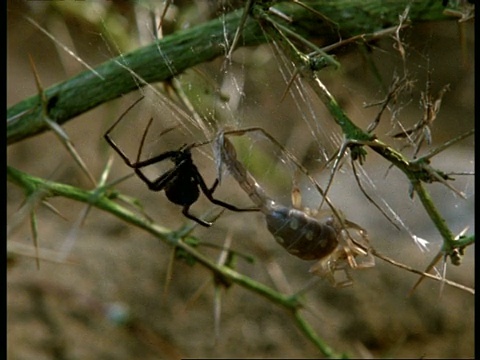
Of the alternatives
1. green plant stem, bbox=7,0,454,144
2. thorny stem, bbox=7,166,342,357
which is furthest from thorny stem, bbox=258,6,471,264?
thorny stem, bbox=7,166,342,357

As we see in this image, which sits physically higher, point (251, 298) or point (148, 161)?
point (251, 298)

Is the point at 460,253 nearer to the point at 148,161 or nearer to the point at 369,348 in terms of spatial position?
the point at 148,161

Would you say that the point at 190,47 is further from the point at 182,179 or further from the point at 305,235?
the point at 305,235

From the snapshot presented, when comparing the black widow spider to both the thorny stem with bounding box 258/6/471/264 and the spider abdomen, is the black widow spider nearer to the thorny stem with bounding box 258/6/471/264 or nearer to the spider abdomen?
the spider abdomen

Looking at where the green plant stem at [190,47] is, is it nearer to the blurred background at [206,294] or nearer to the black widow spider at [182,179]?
the black widow spider at [182,179]

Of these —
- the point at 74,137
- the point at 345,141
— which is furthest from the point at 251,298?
the point at 345,141

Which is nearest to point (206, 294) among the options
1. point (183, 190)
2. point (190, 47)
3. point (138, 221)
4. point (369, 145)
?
point (138, 221)

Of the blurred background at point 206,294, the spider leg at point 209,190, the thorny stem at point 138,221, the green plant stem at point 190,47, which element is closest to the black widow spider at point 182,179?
the spider leg at point 209,190
